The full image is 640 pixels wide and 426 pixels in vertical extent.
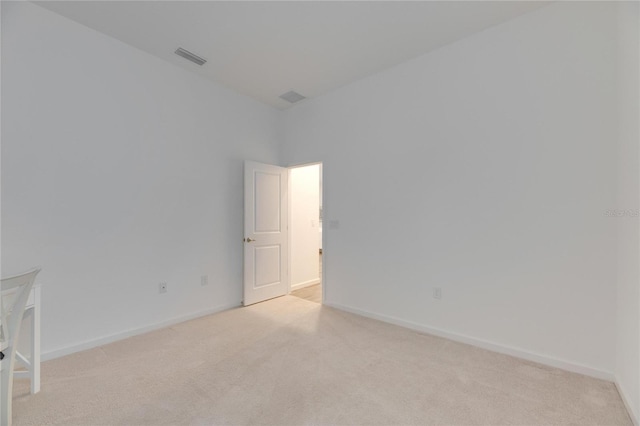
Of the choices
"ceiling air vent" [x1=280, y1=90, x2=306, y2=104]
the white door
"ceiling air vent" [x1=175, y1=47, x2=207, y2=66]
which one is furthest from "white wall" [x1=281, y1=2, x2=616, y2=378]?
"ceiling air vent" [x1=175, y1=47, x2=207, y2=66]

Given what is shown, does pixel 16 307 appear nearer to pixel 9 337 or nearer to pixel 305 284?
pixel 9 337

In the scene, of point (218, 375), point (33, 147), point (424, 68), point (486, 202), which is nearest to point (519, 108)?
point (486, 202)

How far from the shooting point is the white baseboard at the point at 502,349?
2096 millimetres

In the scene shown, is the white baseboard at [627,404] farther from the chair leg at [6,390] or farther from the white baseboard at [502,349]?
the chair leg at [6,390]

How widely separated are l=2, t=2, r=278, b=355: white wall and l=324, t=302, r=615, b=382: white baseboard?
211 centimetres

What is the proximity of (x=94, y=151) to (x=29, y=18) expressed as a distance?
1.12m

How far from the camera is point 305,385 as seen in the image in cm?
198

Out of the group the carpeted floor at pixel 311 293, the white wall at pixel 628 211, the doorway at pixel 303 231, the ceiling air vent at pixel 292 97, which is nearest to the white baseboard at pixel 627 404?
the white wall at pixel 628 211

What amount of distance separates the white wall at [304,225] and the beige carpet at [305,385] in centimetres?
197

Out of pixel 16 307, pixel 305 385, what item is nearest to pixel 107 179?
pixel 16 307

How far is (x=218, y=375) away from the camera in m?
2.10

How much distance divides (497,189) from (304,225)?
3.08 meters

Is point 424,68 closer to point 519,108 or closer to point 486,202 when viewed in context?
point 519,108

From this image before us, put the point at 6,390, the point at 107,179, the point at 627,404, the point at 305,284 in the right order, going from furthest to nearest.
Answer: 1. the point at 305,284
2. the point at 107,179
3. the point at 627,404
4. the point at 6,390
